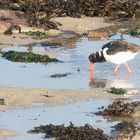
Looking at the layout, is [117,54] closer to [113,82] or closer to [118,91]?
[113,82]

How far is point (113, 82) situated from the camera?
12.8m

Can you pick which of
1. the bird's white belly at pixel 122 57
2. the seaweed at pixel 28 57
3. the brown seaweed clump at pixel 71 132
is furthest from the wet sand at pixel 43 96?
the seaweed at pixel 28 57

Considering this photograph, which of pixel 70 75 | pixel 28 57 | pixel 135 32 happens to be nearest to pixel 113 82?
pixel 70 75

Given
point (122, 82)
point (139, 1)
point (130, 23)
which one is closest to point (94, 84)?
point (122, 82)

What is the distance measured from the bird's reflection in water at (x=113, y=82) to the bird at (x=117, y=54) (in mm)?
440

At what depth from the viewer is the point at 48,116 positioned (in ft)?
33.6

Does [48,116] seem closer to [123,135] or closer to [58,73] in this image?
[123,135]

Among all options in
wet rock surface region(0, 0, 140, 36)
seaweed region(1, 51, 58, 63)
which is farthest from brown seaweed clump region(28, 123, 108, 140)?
wet rock surface region(0, 0, 140, 36)

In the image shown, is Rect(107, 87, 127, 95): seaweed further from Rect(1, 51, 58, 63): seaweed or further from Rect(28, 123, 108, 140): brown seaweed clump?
Rect(1, 51, 58, 63): seaweed

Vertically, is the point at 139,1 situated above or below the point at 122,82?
above

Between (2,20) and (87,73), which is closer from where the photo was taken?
(87,73)

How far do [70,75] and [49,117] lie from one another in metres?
3.32

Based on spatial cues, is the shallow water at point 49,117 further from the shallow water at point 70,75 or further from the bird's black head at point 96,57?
the bird's black head at point 96,57

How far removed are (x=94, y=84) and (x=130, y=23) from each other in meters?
9.02
